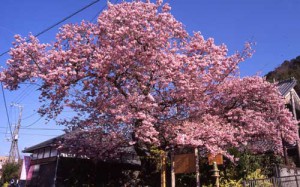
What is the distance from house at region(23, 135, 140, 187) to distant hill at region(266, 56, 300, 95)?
24347mm

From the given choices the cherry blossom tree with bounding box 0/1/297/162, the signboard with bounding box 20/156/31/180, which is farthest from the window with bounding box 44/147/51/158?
the cherry blossom tree with bounding box 0/1/297/162

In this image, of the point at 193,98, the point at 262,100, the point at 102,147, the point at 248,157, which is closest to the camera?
the point at 248,157

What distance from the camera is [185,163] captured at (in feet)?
34.7

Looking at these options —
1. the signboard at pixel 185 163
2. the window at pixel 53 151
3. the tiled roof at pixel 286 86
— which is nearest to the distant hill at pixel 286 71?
the tiled roof at pixel 286 86

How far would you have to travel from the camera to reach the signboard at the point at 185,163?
10297 millimetres

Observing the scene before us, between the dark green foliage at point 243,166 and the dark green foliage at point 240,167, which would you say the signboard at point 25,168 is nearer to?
the dark green foliage at point 240,167

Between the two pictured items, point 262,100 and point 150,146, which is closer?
point 150,146

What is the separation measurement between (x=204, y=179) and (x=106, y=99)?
6043 mm

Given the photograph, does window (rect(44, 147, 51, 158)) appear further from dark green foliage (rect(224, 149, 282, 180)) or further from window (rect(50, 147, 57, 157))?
dark green foliage (rect(224, 149, 282, 180))

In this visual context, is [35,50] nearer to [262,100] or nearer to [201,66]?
[201,66]

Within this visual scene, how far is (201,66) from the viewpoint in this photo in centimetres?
1533

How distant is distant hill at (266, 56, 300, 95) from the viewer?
38594 millimetres

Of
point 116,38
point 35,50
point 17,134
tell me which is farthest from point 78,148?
point 17,134

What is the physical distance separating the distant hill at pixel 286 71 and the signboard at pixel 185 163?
29580 mm
